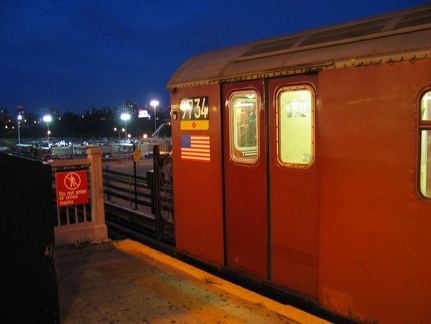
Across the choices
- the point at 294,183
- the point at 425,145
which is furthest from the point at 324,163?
the point at 425,145

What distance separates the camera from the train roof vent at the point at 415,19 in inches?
143

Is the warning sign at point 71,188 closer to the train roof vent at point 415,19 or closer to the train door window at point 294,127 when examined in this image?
the train door window at point 294,127

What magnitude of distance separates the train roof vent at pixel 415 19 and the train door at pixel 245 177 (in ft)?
5.07

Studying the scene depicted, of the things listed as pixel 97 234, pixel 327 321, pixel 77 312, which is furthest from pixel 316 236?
pixel 97 234

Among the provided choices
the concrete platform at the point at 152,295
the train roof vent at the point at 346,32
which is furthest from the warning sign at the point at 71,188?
the train roof vent at the point at 346,32

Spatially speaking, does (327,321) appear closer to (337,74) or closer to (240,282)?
(240,282)

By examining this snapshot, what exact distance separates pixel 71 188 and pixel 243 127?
3052mm

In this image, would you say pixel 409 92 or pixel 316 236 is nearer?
pixel 409 92

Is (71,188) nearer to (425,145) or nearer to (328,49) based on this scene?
(328,49)

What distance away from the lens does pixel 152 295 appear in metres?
4.68

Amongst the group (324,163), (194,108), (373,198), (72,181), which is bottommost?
(72,181)

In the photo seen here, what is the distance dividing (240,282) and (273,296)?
554 millimetres

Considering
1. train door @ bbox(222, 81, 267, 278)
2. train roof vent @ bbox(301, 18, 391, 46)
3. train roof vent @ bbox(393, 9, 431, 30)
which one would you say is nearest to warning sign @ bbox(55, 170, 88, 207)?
train door @ bbox(222, 81, 267, 278)

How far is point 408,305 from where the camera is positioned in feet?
11.5
